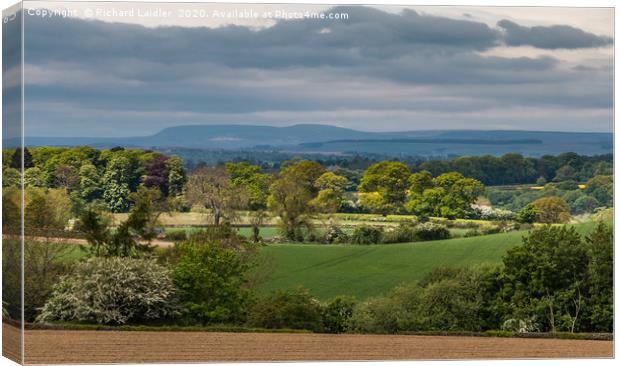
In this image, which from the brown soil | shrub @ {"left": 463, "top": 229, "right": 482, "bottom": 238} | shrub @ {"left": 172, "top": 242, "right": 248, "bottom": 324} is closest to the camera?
the brown soil

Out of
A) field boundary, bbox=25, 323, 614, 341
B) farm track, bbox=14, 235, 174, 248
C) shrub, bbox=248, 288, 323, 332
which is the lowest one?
field boundary, bbox=25, 323, 614, 341

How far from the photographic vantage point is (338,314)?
28.1 meters

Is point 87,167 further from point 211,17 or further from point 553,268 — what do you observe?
point 553,268

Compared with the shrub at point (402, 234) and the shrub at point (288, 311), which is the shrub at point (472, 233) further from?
the shrub at point (288, 311)

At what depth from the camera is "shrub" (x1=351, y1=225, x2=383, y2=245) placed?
2856 centimetres

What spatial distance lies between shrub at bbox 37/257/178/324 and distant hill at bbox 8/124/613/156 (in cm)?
217

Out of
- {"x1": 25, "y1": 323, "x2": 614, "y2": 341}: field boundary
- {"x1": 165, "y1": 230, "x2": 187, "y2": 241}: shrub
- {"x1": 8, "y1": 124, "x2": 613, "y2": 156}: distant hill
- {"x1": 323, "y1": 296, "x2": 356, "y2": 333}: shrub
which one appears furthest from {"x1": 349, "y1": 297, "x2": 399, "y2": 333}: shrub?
{"x1": 165, "y1": 230, "x2": 187, "y2": 241}: shrub

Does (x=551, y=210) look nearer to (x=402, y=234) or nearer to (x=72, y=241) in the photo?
(x=402, y=234)

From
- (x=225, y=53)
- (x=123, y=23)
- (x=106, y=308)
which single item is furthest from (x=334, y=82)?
(x=106, y=308)

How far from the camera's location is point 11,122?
26891 millimetres

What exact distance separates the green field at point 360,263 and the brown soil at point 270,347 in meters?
0.88

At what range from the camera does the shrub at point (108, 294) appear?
88.1 feet

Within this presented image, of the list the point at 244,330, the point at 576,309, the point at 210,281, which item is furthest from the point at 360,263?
the point at 576,309

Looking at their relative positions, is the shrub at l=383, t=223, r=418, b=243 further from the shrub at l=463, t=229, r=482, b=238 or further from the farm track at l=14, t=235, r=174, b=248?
the farm track at l=14, t=235, r=174, b=248
